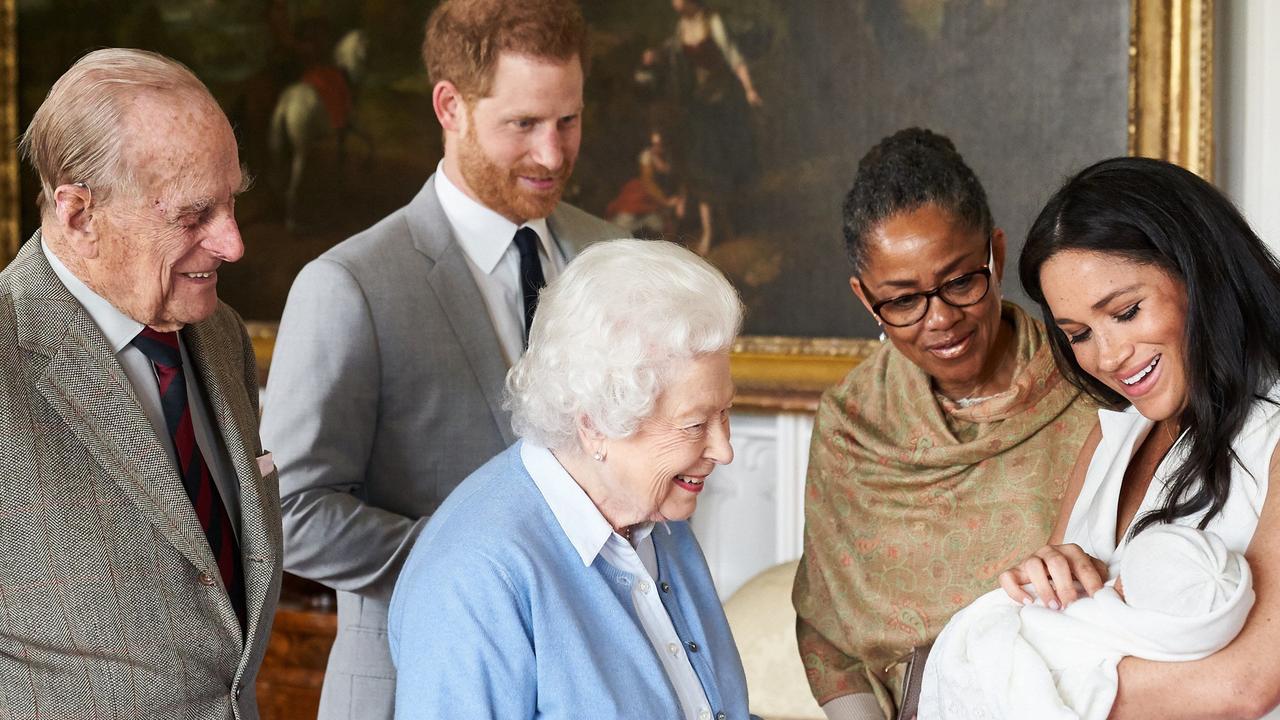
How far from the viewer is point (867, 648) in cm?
299

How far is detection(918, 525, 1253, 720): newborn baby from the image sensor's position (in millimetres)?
1920

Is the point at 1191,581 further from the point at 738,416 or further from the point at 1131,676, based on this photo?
the point at 738,416

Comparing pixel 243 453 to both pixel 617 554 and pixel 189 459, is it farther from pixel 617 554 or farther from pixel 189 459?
pixel 617 554

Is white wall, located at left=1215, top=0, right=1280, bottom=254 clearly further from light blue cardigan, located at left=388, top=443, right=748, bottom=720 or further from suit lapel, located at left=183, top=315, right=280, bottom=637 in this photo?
suit lapel, located at left=183, top=315, right=280, bottom=637

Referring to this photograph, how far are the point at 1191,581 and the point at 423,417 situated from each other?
173 cm

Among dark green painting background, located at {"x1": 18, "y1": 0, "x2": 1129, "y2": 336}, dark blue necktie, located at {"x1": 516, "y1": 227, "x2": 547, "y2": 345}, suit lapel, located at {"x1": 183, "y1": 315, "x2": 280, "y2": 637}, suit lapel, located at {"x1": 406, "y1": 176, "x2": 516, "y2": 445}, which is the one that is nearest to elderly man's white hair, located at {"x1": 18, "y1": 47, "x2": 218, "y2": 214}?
suit lapel, located at {"x1": 183, "y1": 315, "x2": 280, "y2": 637}

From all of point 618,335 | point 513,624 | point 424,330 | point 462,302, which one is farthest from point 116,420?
point 462,302

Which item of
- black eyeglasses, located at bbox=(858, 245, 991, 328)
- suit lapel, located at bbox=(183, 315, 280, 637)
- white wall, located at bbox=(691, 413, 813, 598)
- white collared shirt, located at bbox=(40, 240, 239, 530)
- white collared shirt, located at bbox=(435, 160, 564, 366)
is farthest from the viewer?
white wall, located at bbox=(691, 413, 813, 598)

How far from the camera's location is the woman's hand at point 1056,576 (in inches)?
85.8

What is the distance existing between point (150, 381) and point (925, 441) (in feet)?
5.56

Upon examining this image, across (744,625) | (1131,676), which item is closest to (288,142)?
(744,625)

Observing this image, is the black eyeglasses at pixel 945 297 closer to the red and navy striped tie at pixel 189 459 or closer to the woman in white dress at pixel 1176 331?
the woman in white dress at pixel 1176 331

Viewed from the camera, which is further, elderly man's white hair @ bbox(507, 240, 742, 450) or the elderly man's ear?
elderly man's white hair @ bbox(507, 240, 742, 450)

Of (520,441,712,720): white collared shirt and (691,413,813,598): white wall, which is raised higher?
(520,441,712,720): white collared shirt
